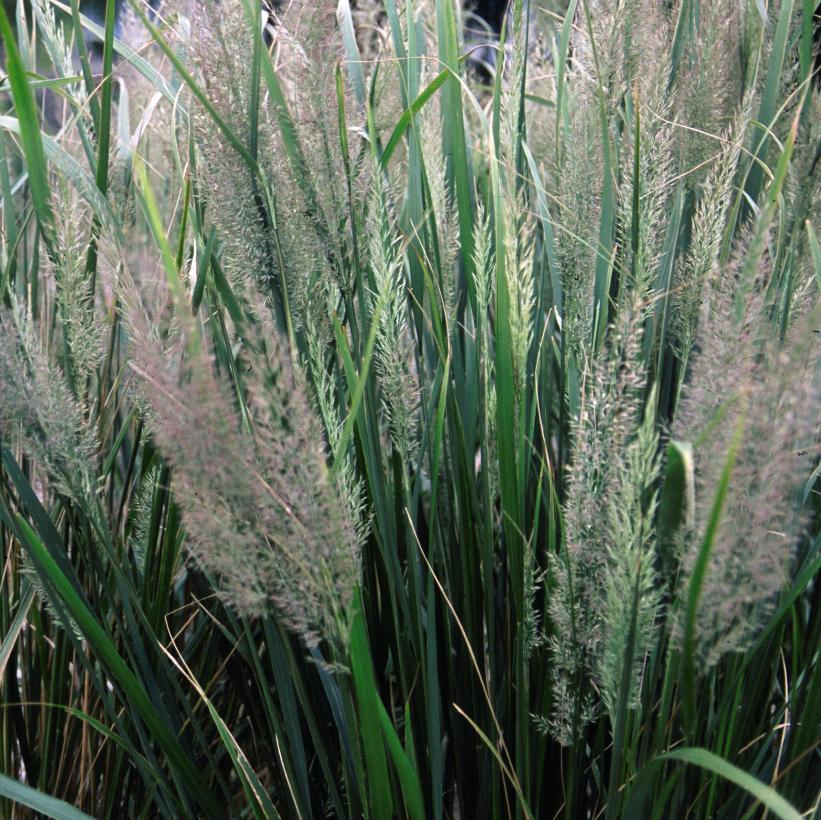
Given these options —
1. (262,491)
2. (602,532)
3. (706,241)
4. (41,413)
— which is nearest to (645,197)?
(706,241)

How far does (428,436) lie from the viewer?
34.9 inches

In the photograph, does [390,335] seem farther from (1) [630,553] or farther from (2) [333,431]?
(1) [630,553]

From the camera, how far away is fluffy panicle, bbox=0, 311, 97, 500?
0.69 m

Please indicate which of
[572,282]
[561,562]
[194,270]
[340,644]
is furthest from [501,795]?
[194,270]

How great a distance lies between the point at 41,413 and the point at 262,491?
247 mm

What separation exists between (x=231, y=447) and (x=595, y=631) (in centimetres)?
32

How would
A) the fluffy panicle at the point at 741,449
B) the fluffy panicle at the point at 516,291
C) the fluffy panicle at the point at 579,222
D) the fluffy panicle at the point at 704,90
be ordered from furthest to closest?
the fluffy panicle at the point at 704,90, the fluffy panicle at the point at 579,222, the fluffy panicle at the point at 516,291, the fluffy panicle at the point at 741,449

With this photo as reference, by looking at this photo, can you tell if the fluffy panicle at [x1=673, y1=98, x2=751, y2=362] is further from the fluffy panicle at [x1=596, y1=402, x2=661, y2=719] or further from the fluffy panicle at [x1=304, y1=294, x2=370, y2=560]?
the fluffy panicle at [x1=304, y1=294, x2=370, y2=560]

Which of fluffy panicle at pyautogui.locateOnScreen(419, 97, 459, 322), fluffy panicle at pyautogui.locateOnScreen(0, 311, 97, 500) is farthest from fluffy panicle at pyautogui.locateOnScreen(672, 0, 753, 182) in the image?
fluffy panicle at pyautogui.locateOnScreen(0, 311, 97, 500)

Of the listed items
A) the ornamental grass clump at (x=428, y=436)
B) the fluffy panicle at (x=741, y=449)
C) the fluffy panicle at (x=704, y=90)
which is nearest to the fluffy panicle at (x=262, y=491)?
the ornamental grass clump at (x=428, y=436)

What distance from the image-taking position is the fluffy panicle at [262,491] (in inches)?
21.7

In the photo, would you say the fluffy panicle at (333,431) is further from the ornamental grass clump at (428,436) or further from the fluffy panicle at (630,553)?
the fluffy panicle at (630,553)

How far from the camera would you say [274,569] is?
62 centimetres

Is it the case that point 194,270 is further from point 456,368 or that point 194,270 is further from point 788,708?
point 788,708
